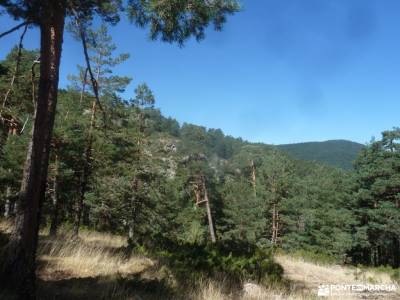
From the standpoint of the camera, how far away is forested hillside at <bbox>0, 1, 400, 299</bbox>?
206 inches

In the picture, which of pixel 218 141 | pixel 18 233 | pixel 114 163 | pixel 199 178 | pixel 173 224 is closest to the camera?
pixel 18 233

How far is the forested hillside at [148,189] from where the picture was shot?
5.24 metres

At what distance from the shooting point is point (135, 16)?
5680 millimetres

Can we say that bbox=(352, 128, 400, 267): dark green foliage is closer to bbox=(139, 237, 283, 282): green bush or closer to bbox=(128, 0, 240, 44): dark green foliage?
bbox=(139, 237, 283, 282): green bush

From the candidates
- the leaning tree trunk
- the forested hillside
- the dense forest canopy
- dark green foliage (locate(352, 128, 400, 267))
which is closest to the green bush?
the forested hillside

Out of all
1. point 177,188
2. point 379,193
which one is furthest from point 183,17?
point 177,188

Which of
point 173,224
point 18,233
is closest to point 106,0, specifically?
point 18,233

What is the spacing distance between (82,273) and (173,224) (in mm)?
33670

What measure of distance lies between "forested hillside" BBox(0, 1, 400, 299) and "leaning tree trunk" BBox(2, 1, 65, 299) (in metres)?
0.02

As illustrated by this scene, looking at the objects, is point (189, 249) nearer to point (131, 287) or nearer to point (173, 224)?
point (131, 287)

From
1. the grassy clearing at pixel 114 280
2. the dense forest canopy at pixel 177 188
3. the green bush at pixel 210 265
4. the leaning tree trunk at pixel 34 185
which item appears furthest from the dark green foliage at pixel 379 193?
the leaning tree trunk at pixel 34 185

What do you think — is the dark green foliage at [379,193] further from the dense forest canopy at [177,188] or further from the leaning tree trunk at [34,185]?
the leaning tree trunk at [34,185]

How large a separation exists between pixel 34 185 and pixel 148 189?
2162 cm

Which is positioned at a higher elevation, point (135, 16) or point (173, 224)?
point (135, 16)
